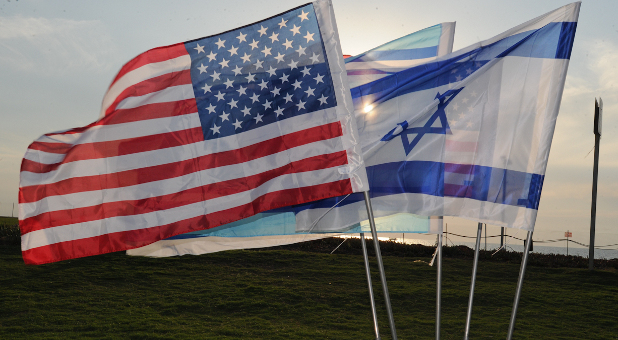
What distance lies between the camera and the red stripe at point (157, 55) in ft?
13.6

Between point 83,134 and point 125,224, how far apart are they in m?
0.87

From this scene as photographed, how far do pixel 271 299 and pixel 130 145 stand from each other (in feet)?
25.1

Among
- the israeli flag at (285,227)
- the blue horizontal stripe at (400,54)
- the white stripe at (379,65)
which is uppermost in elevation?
the blue horizontal stripe at (400,54)

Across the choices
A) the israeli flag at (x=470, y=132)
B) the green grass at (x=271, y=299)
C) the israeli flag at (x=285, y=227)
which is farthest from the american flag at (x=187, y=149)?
the green grass at (x=271, y=299)

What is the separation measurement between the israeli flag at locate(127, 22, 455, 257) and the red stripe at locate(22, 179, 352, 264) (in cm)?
35

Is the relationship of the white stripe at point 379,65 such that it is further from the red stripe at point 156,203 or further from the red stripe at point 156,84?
the red stripe at point 156,84

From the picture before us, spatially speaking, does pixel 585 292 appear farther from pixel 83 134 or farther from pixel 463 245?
pixel 83 134

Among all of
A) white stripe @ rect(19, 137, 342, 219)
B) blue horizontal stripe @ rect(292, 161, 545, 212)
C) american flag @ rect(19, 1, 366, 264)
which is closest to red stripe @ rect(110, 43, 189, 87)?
american flag @ rect(19, 1, 366, 264)

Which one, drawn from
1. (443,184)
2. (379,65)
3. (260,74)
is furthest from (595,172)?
(260,74)

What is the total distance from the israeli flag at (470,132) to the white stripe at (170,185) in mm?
680

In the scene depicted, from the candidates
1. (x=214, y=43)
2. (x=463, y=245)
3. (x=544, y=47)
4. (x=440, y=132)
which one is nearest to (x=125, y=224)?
(x=214, y=43)

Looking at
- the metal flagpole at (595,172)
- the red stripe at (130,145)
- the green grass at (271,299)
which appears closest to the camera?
the red stripe at (130,145)

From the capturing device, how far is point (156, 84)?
412cm

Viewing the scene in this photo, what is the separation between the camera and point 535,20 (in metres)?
4.33
